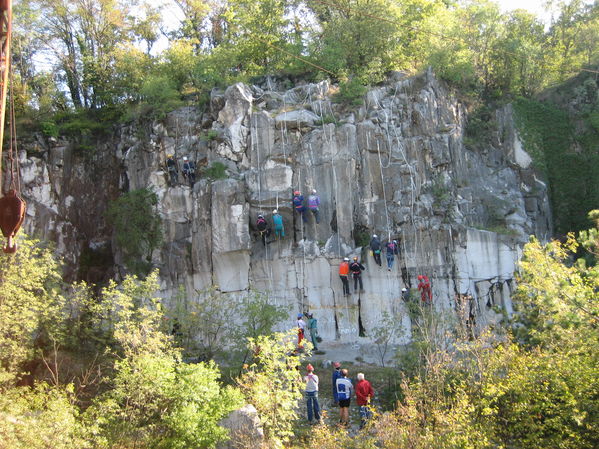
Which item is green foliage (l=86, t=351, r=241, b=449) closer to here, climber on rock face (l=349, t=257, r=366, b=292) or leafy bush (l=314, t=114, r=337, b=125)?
climber on rock face (l=349, t=257, r=366, b=292)

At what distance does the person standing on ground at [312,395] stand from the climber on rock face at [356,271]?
334 inches

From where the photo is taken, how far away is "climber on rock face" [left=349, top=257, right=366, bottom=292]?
25359 millimetres

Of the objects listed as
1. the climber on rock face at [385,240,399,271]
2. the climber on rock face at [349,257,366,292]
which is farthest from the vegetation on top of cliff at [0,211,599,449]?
the climber on rock face at [385,240,399,271]

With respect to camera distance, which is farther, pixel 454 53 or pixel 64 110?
pixel 64 110

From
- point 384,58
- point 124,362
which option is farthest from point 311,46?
point 124,362

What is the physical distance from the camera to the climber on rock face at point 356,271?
25359 mm

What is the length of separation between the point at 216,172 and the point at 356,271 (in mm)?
7530

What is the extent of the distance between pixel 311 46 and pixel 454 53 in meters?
7.02

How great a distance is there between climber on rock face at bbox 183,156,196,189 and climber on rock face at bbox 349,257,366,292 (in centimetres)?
815

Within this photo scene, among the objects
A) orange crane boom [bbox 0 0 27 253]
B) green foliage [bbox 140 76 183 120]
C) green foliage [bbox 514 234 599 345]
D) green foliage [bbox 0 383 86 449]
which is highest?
green foliage [bbox 140 76 183 120]

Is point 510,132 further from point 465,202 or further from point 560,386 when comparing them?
point 560,386

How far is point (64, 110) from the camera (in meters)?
34.8

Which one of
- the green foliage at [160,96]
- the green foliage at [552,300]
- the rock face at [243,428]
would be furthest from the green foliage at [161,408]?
the green foliage at [160,96]

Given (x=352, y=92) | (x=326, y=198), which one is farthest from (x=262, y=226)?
(x=352, y=92)
